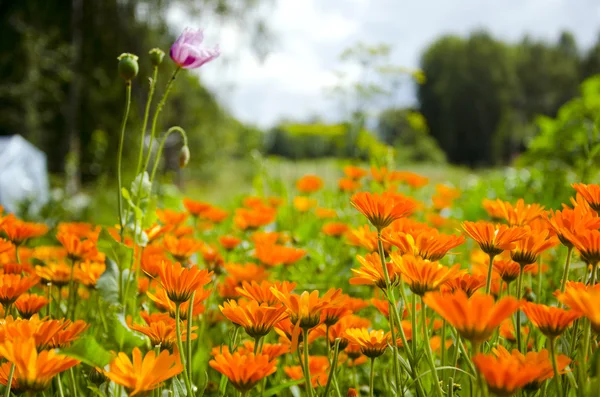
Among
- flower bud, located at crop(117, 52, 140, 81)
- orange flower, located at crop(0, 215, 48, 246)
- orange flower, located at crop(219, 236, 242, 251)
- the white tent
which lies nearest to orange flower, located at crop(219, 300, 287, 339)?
flower bud, located at crop(117, 52, 140, 81)

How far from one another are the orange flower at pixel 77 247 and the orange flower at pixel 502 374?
621 millimetres

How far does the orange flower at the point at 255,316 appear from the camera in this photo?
0.51m

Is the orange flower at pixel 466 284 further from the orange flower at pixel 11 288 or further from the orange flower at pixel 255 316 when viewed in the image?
the orange flower at pixel 11 288

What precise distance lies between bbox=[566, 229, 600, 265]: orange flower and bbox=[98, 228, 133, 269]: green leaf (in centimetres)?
57

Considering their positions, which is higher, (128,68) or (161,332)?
(128,68)

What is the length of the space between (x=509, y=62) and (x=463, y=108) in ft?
8.98

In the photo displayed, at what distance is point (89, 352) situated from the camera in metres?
0.50

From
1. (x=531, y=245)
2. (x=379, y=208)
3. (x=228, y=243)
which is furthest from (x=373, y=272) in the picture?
(x=228, y=243)

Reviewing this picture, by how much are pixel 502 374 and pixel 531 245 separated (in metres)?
0.22

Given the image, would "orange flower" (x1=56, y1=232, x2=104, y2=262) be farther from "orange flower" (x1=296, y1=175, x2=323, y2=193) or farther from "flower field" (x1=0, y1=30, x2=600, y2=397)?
"orange flower" (x1=296, y1=175, x2=323, y2=193)

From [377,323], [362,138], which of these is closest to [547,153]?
[362,138]

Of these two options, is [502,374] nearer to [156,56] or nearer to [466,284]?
[466,284]

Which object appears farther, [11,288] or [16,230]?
[16,230]

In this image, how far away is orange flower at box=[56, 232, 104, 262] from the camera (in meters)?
0.80
